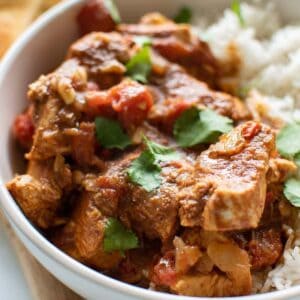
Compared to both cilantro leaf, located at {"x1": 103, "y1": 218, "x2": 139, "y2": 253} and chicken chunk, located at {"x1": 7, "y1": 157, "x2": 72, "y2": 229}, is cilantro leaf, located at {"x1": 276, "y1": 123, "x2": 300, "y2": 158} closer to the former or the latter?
cilantro leaf, located at {"x1": 103, "y1": 218, "x2": 139, "y2": 253}

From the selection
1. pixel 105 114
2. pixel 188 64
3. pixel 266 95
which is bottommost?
pixel 266 95

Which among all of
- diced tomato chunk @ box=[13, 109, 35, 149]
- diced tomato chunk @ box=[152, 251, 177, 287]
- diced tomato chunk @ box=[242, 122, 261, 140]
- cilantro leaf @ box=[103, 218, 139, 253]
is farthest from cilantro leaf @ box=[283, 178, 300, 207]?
diced tomato chunk @ box=[13, 109, 35, 149]

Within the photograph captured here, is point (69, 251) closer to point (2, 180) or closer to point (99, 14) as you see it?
point (2, 180)

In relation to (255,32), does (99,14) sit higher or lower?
higher

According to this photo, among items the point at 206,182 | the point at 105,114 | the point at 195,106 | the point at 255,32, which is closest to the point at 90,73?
the point at 105,114

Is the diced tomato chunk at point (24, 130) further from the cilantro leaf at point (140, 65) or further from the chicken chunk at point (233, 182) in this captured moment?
the chicken chunk at point (233, 182)

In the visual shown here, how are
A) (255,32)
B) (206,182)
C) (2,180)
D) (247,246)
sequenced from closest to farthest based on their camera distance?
(206,182) → (247,246) → (2,180) → (255,32)

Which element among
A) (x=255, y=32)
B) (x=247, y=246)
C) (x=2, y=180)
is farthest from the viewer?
(x=255, y=32)
